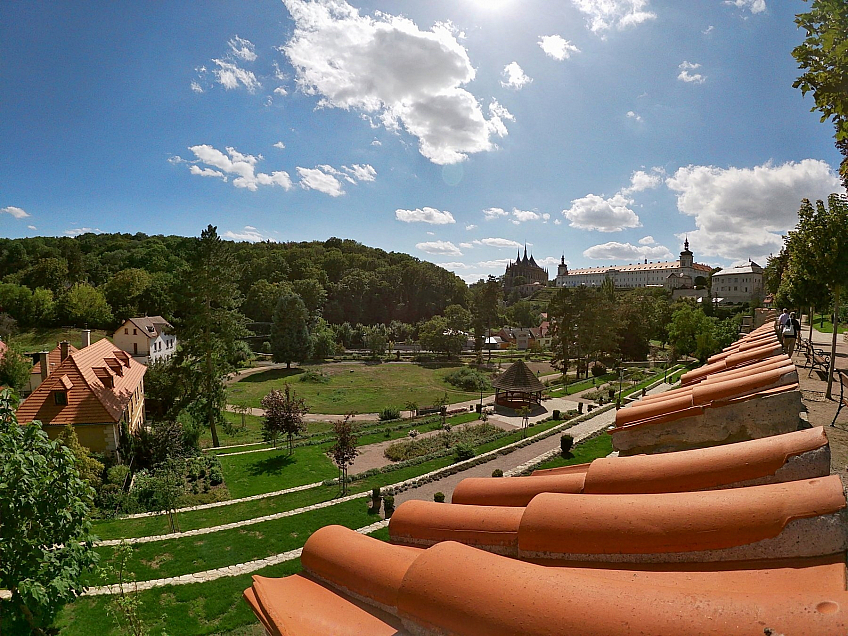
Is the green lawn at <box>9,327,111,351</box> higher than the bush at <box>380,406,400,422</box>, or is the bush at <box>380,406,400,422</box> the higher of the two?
the green lawn at <box>9,327,111,351</box>

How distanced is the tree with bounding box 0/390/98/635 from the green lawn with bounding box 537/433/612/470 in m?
14.4

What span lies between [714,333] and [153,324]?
54.8 m

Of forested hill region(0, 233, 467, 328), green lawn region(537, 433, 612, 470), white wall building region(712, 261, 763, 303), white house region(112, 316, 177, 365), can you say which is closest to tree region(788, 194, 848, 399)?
green lawn region(537, 433, 612, 470)

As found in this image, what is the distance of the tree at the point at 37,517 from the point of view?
214 inches

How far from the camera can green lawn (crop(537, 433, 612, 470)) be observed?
16.8 m

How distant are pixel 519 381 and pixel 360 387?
78.2ft

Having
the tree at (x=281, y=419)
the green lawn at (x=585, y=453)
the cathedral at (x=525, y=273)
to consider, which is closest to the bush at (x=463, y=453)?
the green lawn at (x=585, y=453)

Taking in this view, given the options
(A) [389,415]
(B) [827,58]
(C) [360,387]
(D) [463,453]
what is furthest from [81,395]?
(C) [360,387]

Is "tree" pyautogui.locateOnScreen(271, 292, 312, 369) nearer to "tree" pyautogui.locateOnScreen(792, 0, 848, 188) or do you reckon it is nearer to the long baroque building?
"tree" pyautogui.locateOnScreen(792, 0, 848, 188)

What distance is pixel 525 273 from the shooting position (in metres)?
186

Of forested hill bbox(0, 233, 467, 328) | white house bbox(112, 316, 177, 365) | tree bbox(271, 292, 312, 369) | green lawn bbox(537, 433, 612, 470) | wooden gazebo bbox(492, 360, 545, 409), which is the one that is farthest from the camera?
tree bbox(271, 292, 312, 369)

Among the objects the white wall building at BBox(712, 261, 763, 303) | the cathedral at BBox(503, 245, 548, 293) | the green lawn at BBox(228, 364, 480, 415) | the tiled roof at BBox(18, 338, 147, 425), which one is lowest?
the green lawn at BBox(228, 364, 480, 415)

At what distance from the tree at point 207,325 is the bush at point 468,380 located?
95.5 ft

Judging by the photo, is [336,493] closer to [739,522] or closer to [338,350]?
[739,522]
